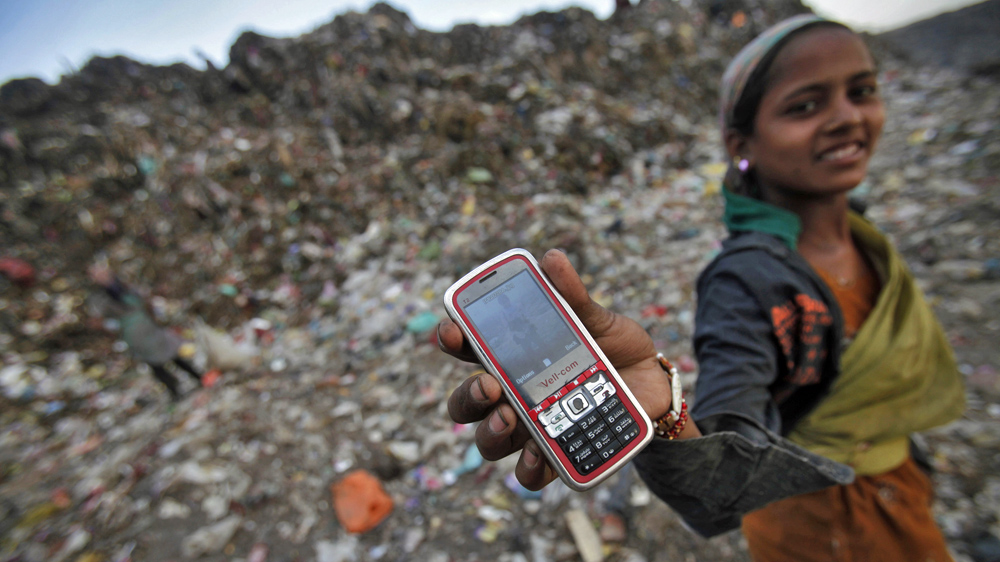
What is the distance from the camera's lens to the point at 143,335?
3.64m

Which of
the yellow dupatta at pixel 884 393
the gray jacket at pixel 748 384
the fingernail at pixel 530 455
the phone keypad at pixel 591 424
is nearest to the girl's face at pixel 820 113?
the gray jacket at pixel 748 384

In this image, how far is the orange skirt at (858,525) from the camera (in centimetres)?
113

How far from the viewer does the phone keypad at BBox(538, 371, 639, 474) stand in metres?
0.83

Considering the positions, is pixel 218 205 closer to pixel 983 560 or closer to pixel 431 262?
pixel 431 262

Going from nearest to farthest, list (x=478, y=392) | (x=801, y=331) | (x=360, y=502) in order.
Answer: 1. (x=478, y=392)
2. (x=801, y=331)
3. (x=360, y=502)

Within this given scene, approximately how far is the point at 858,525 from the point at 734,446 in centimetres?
68

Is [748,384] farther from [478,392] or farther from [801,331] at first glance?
[478,392]

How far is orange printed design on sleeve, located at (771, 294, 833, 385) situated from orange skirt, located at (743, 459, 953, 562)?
1.40 ft

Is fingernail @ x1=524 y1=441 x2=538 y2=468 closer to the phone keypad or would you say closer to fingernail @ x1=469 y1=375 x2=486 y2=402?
the phone keypad

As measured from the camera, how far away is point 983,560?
1.54 m

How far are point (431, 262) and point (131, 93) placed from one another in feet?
26.0

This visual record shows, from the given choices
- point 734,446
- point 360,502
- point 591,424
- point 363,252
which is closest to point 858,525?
point 734,446

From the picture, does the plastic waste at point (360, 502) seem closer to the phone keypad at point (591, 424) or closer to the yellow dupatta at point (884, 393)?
the phone keypad at point (591, 424)

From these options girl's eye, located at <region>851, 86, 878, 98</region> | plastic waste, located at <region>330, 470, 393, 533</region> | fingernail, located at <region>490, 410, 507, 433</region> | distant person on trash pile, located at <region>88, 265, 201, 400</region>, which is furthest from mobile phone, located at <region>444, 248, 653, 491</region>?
distant person on trash pile, located at <region>88, 265, 201, 400</region>
